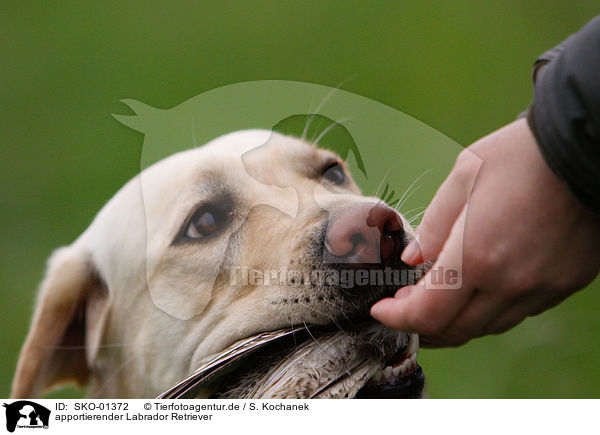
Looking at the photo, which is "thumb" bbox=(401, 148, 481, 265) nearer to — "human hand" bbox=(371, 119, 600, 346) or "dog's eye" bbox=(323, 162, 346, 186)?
"human hand" bbox=(371, 119, 600, 346)

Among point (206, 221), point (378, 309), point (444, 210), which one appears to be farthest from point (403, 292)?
point (206, 221)

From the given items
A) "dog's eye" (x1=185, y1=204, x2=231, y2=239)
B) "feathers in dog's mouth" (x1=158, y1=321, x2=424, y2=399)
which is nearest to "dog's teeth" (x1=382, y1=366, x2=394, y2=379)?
"feathers in dog's mouth" (x1=158, y1=321, x2=424, y2=399)

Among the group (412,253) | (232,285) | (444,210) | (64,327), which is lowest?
(64,327)

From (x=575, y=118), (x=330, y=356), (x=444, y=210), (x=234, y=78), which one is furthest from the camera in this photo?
(x=234, y=78)

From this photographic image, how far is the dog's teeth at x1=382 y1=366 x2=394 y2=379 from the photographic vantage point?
1526 millimetres

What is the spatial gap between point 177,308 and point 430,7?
8.70 feet

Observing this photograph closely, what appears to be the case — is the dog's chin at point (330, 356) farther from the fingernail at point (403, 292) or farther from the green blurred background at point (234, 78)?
the green blurred background at point (234, 78)

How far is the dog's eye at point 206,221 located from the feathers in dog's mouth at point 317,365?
0.38 metres

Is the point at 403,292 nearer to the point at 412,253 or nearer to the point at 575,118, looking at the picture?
the point at 412,253

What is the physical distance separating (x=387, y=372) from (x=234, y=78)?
1966 millimetres

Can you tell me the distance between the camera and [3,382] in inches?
116

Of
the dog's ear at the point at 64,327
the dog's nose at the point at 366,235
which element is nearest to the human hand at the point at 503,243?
the dog's nose at the point at 366,235
